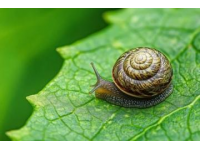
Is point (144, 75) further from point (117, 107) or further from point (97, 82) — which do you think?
point (97, 82)

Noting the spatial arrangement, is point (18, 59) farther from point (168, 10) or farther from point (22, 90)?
point (168, 10)

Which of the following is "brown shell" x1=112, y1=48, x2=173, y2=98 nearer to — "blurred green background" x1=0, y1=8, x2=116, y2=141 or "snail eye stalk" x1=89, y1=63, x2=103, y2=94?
"snail eye stalk" x1=89, y1=63, x2=103, y2=94

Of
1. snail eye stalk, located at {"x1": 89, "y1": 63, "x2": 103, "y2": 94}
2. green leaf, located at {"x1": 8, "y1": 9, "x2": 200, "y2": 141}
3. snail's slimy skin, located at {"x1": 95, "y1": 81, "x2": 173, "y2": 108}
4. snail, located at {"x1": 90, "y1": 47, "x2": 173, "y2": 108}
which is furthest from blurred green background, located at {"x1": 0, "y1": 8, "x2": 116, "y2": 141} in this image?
snail, located at {"x1": 90, "y1": 47, "x2": 173, "y2": 108}

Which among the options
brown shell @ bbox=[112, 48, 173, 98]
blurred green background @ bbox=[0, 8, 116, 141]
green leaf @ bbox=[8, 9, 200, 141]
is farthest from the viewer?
blurred green background @ bbox=[0, 8, 116, 141]

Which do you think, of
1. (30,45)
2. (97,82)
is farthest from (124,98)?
(30,45)

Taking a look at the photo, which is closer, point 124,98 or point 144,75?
point 144,75

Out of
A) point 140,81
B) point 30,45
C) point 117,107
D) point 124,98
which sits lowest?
point 117,107

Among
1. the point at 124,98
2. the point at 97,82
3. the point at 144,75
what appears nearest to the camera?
the point at 144,75

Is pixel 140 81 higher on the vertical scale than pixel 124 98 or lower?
higher
